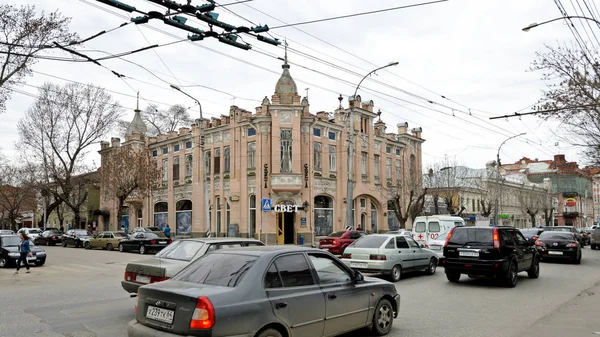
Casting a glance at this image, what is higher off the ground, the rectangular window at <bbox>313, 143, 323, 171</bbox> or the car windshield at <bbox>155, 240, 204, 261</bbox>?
the rectangular window at <bbox>313, 143, 323, 171</bbox>

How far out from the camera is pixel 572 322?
864cm

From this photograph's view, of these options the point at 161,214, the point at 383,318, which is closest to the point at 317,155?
the point at 161,214

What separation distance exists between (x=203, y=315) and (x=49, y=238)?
42730mm

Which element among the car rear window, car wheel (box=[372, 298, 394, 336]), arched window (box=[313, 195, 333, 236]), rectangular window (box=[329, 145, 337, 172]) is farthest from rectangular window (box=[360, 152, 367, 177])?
car wheel (box=[372, 298, 394, 336])

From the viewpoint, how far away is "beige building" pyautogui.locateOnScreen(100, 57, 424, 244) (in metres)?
34.8

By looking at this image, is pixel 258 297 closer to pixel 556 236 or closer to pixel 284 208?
pixel 556 236

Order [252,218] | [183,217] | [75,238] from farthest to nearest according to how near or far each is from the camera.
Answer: [183,217] < [75,238] < [252,218]

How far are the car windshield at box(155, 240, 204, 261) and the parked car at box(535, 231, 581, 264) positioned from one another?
1682 centimetres

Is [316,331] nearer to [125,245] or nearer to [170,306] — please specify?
[170,306]

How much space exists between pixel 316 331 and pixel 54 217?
2961 inches

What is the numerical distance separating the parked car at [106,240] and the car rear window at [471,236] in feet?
84.9

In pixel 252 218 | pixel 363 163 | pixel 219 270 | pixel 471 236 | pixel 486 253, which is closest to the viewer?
pixel 219 270

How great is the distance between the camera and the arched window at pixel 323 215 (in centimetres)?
3631

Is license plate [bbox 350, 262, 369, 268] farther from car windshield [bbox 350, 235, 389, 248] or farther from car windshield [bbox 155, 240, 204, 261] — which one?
car windshield [bbox 155, 240, 204, 261]
